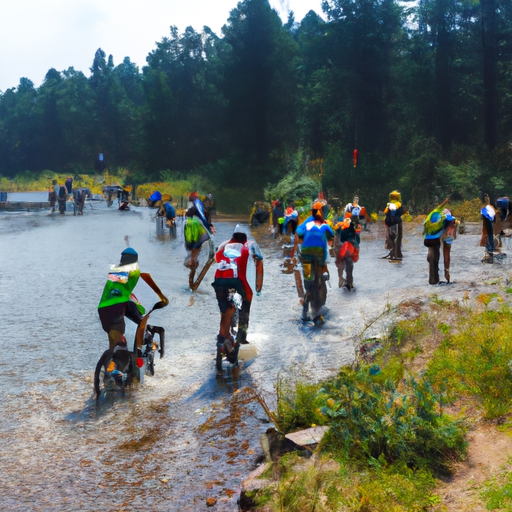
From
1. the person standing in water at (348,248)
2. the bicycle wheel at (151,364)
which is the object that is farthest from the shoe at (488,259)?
the bicycle wheel at (151,364)

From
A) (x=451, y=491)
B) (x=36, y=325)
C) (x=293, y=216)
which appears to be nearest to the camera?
(x=451, y=491)

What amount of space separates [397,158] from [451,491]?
134 ft

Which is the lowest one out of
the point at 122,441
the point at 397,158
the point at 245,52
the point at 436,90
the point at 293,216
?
the point at 122,441

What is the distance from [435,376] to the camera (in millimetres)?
8062

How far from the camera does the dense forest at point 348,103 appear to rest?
38.5 meters

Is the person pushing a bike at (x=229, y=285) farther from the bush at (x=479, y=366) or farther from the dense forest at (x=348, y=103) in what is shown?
the dense forest at (x=348, y=103)

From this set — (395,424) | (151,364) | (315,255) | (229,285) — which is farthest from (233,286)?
(395,424)

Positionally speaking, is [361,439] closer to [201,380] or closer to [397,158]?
[201,380]

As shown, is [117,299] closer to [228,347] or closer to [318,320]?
[228,347]

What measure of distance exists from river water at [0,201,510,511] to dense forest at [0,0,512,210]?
1896 cm

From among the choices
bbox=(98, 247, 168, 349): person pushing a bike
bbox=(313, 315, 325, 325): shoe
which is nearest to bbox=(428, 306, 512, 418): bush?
bbox=(313, 315, 325, 325): shoe

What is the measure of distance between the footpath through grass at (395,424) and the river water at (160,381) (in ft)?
2.05

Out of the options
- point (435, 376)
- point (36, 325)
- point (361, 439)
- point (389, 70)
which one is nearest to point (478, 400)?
point (435, 376)

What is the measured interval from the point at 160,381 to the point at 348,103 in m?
42.5
